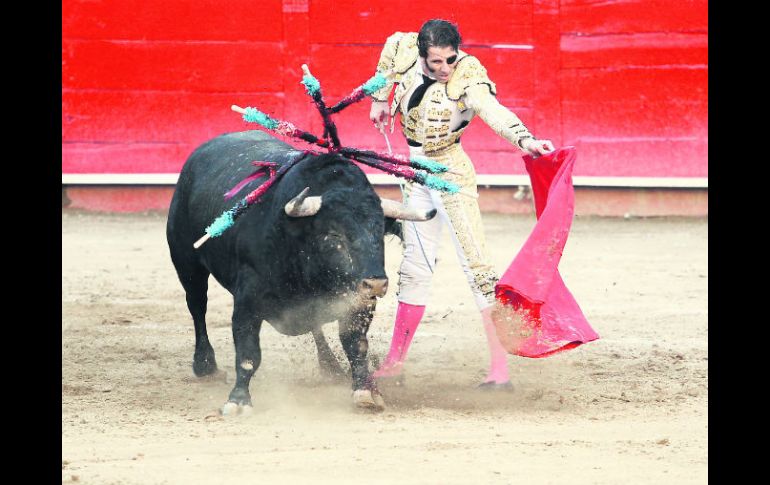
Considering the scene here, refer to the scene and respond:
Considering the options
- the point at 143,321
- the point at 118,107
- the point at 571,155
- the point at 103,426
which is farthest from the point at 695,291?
the point at 118,107

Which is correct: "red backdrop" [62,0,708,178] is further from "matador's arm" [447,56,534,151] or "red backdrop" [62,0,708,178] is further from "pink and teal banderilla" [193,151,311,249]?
"pink and teal banderilla" [193,151,311,249]

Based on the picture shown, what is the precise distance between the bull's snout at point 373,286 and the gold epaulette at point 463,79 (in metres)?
0.81

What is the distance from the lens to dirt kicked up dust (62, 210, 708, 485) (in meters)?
3.32

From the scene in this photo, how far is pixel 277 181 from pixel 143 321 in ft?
5.34

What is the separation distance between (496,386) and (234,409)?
2.98 ft

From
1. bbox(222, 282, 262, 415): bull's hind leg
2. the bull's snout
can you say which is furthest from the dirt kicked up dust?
the bull's snout

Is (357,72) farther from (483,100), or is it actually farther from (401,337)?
(483,100)

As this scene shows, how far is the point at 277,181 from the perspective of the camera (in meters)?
4.05

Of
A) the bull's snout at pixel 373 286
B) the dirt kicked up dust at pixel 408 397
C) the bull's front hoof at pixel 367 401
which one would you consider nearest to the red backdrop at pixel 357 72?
the dirt kicked up dust at pixel 408 397

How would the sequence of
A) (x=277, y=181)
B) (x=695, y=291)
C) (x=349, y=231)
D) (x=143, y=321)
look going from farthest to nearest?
(x=695, y=291) → (x=143, y=321) → (x=277, y=181) → (x=349, y=231)

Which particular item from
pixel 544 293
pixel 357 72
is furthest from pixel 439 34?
pixel 357 72

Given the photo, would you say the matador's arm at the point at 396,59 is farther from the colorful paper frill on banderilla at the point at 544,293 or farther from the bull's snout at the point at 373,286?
the bull's snout at the point at 373,286

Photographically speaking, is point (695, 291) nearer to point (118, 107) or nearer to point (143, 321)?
point (143, 321)

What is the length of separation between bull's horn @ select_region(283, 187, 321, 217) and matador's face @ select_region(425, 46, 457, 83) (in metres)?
0.65
